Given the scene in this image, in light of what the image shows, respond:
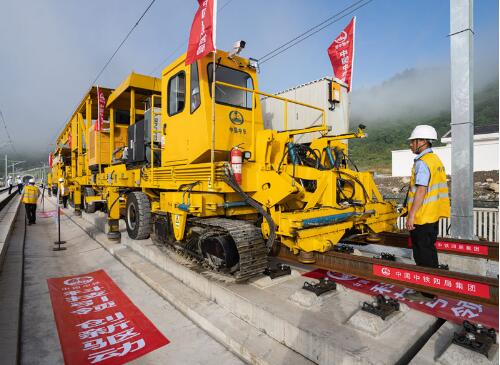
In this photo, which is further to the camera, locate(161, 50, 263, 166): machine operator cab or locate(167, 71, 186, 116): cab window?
locate(167, 71, 186, 116): cab window

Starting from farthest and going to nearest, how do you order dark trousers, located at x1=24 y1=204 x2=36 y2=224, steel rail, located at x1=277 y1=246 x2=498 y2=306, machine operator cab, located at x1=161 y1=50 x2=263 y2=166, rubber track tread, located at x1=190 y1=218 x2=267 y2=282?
dark trousers, located at x1=24 y1=204 x2=36 y2=224 → machine operator cab, located at x1=161 y1=50 x2=263 y2=166 → rubber track tread, located at x1=190 y1=218 x2=267 y2=282 → steel rail, located at x1=277 y1=246 x2=498 y2=306

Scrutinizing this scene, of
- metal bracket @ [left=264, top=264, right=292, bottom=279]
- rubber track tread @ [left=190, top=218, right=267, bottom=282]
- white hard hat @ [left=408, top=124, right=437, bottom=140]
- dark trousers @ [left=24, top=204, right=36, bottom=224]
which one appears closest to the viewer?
white hard hat @ [left=408, top=124, right=437, bottom=140]

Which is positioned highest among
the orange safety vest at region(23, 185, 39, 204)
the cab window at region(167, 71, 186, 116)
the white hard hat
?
the cab window at region(167, 71, 186, 116)

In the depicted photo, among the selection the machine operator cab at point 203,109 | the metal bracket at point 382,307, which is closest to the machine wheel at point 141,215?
the machine operator cab at point 203,109

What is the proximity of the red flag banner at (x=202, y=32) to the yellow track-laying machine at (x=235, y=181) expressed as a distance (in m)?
0.23

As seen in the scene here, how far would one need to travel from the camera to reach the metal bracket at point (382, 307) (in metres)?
3.07

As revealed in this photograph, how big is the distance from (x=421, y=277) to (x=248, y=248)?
190 centimetres

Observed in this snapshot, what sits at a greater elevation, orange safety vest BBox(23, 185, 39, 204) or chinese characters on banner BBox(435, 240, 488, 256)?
orange safety vest BBox(23, 185, 39, 204)

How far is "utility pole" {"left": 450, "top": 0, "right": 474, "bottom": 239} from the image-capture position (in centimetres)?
527

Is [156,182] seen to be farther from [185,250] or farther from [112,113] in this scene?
[112,113]

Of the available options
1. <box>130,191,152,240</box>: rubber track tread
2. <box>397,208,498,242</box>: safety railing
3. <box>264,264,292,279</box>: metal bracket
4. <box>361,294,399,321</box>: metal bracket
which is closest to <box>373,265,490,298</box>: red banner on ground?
<box>361,294,399,321</box>: metal bracket

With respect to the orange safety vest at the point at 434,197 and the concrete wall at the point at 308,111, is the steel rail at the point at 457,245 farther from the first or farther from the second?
the concrete wall at the point at 308,111

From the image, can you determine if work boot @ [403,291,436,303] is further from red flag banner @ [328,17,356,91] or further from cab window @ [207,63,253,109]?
red flag banner @ [328,17,356,91]

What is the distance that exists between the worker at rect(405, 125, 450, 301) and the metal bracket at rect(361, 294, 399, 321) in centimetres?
61
